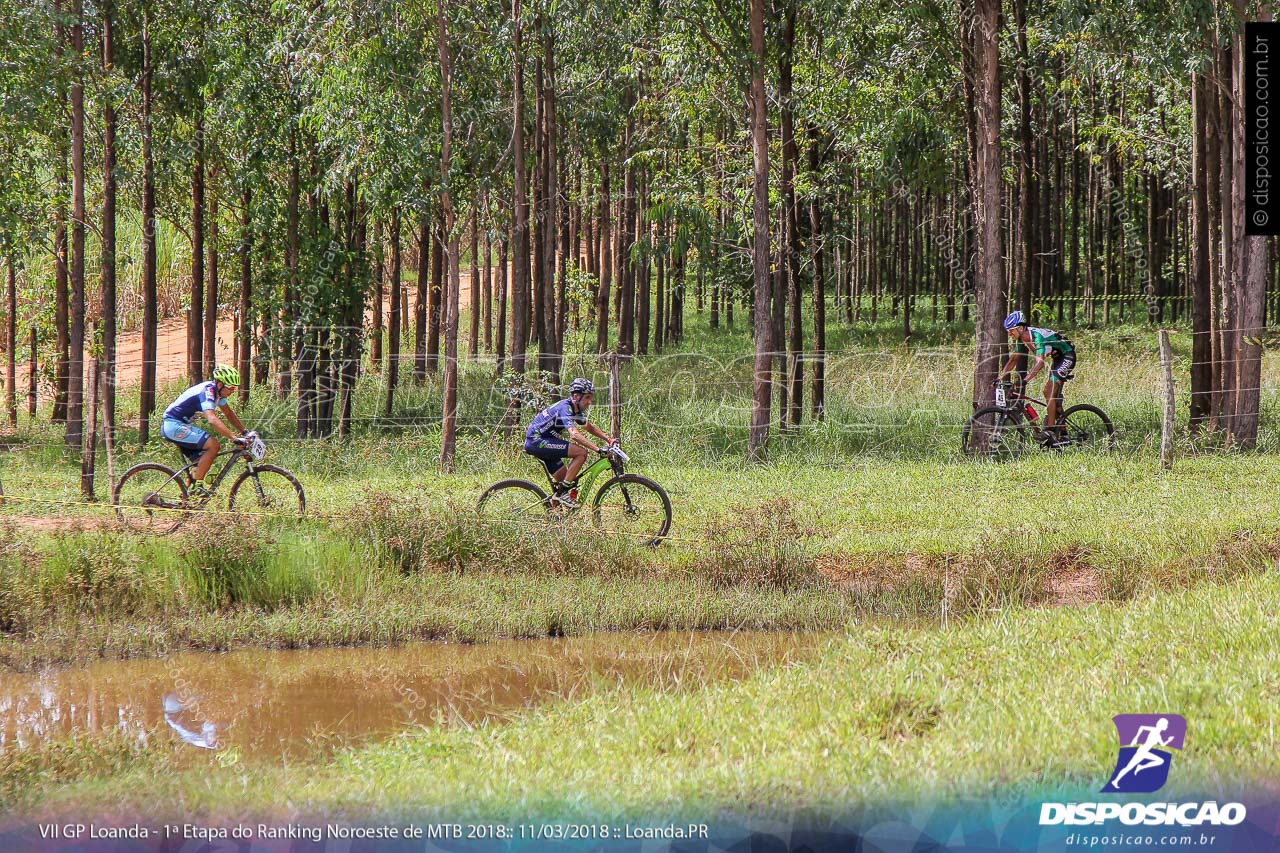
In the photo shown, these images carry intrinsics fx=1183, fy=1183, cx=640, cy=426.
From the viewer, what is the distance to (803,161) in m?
20.5

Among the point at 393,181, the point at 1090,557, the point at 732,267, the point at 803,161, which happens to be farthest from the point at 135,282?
the point at 1090,557

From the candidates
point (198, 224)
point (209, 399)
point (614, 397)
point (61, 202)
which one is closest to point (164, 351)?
point (198, 224)

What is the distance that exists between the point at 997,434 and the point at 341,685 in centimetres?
1067

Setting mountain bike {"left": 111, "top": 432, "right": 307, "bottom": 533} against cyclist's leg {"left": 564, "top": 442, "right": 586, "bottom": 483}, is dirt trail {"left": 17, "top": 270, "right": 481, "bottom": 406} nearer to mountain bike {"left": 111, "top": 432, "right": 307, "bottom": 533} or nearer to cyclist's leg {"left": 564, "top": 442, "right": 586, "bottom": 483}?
mountain bike {"left": 111, "top": 432, "right": 307, "bottom": 533}

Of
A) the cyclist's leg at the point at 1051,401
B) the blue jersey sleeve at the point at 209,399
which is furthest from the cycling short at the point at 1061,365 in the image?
Result: the blue jersey sleeve at the point at 209,399

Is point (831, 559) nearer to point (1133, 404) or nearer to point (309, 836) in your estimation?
point (309, 836)

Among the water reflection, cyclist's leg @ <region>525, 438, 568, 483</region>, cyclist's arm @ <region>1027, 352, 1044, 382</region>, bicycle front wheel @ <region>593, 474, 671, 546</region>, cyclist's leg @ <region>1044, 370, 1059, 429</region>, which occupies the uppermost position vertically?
cyclist's arm @ <region>1027, 352, 1044, 382</region>

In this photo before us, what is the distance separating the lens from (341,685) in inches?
330

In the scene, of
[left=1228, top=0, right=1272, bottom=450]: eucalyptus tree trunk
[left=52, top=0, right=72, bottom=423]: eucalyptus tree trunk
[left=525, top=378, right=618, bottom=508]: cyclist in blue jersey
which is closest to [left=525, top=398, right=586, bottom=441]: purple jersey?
[left=525, top=378, right=618, bottom=508]: cyclist in blue jersey

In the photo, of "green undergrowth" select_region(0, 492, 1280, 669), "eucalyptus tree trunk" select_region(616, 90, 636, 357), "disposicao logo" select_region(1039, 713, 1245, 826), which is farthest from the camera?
"eucalyptus tree trunk" select_region(616, 90, 636, 357)

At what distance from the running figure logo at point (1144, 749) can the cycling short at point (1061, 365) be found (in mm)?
11027

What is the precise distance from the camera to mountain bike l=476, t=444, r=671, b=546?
11.5 meters

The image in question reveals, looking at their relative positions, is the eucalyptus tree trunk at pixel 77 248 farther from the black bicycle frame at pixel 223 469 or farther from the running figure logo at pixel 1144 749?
the running figure logo at pixel 1144 749

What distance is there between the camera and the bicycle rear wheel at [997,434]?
16156 mm
